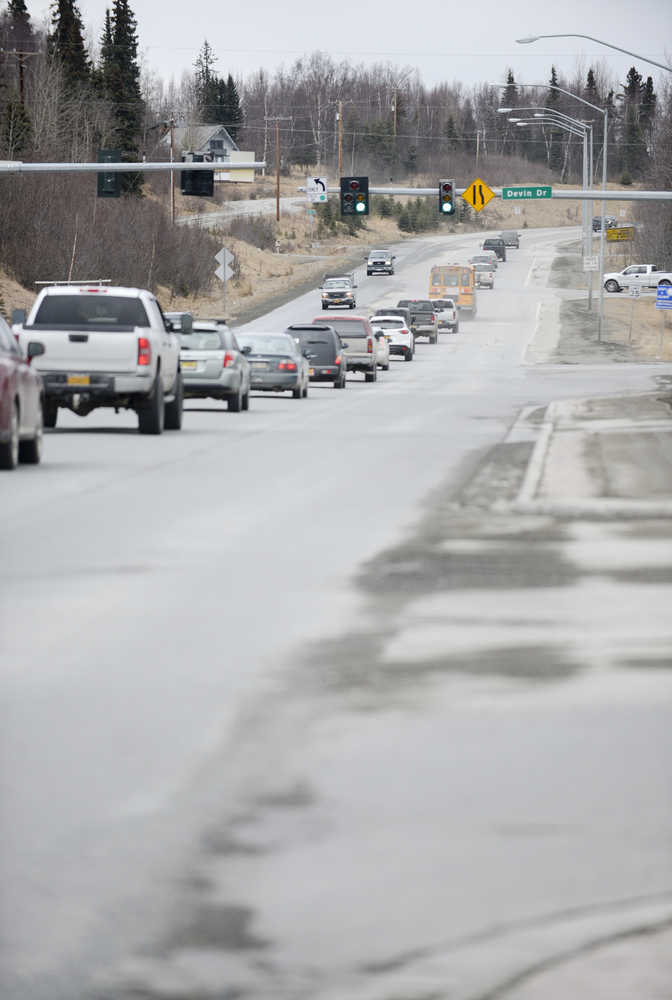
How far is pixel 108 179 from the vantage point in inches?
2329

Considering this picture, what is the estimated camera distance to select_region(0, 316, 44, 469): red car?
66.1 ft

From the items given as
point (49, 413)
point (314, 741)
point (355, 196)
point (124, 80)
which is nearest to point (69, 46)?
point (124, 80)

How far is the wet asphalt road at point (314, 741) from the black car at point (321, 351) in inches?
1223

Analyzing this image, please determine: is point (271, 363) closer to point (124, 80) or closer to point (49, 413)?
point (49, 413)

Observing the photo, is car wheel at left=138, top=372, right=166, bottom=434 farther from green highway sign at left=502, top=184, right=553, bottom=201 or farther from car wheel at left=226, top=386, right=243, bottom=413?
green highway sign at left=502, top=184, right=553, bottom=201

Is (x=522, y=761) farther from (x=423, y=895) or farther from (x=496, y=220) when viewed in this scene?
(x=496, y=220)

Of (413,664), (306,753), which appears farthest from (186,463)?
(306,753)

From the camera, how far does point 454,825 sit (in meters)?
6.17

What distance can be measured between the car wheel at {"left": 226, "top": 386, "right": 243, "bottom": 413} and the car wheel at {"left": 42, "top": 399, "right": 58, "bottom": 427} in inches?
240

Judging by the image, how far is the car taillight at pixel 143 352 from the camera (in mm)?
26344

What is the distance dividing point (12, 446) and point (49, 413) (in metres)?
8.18

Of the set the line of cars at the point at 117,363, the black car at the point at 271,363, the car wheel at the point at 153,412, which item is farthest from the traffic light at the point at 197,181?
the car wheel at the point at 153,412

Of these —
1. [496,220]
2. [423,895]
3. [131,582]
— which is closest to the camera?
[423,895]

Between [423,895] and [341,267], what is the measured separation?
134 meters
